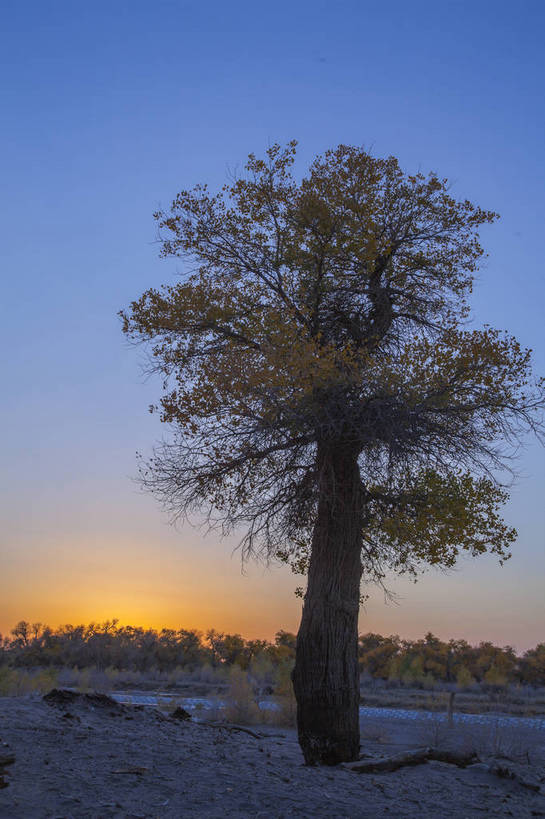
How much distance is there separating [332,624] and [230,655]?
33.9 meters

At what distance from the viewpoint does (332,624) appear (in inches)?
388

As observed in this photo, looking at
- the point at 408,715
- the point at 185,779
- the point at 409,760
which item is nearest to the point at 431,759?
the point at 409,760

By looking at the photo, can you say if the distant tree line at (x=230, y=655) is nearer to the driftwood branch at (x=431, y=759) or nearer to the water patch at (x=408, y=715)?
the water patch at (x=408, y=715)

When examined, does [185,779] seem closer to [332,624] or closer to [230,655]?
[332,624]

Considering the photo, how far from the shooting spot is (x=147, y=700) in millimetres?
22875

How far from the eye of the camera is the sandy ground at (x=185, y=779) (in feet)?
19.4

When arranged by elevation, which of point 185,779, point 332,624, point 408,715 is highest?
point 332,624

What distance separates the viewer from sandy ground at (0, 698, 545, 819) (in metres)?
5.90

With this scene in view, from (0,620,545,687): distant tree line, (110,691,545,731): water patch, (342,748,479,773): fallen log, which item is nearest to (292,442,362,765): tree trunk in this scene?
(342,748,479,773): fallen log

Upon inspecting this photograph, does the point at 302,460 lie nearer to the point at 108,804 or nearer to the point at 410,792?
the point at 410,792

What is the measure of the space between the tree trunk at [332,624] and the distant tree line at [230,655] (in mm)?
24111

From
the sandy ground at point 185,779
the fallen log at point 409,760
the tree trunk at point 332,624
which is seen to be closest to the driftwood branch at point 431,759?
the fallen log at point 409,760

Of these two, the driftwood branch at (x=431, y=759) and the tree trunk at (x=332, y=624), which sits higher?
the tree trunk at (x=332, y=624)

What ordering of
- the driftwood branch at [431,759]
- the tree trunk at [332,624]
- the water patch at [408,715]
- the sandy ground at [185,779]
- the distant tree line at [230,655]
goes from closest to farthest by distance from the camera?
1. the sandy ground at [185,779]
2. the driftwood branch at [431,759]
3. the tree trunk at [332,624]
4. the water patch at [408,715]
5. the distant tree line at [230,655]
